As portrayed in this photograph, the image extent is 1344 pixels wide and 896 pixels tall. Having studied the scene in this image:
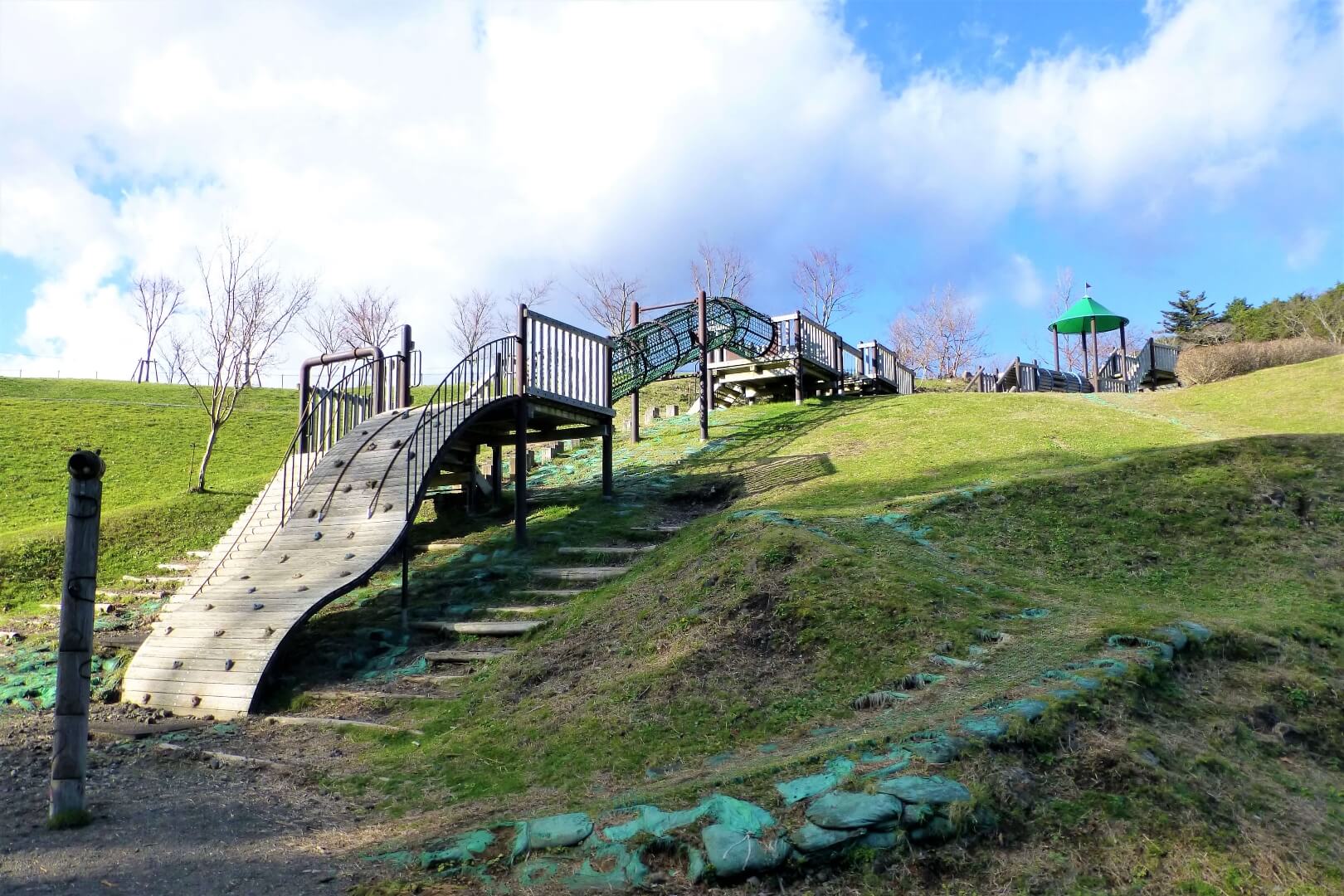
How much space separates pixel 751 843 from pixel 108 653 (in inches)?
315

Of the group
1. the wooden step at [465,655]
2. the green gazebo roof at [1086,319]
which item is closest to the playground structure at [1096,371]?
the green gazebo roof at [1086,319]

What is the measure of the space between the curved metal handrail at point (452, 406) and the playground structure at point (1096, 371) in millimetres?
17656

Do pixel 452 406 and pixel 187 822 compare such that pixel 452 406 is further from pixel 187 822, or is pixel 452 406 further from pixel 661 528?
pixel 187 822

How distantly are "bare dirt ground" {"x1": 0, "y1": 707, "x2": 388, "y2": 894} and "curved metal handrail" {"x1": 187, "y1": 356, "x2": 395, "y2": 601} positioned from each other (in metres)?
3.36

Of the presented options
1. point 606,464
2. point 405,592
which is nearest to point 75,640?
point 405,592

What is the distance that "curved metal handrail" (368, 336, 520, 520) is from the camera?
9547 millimetres

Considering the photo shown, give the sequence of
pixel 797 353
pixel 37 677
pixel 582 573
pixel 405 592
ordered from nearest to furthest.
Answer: pixel 37 677 → pixel 405 592 → pixel 582 573 → pixel 797 353

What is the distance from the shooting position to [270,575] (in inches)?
342

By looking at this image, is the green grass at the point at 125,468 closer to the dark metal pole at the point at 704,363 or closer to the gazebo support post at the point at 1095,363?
the dark metal pole at the point at 704,363

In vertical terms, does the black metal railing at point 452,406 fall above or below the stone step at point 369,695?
above

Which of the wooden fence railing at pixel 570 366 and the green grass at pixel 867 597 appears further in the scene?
the wooden fence railing at pixel 570 366

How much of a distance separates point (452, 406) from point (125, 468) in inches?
645

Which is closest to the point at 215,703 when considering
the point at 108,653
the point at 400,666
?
the point at 400,666

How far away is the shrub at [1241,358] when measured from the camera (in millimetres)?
21672
